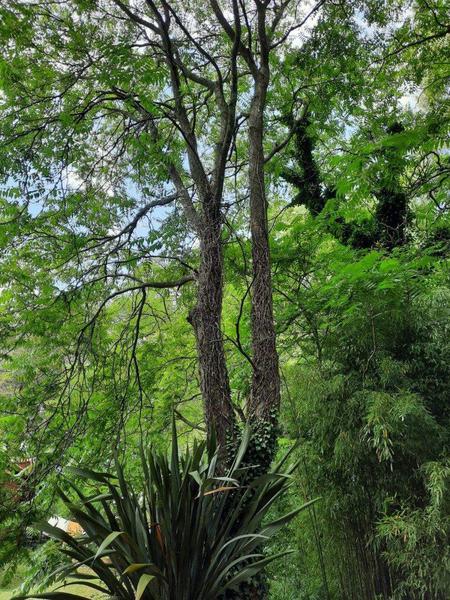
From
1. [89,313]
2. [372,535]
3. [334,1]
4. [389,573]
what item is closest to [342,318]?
[372,535]

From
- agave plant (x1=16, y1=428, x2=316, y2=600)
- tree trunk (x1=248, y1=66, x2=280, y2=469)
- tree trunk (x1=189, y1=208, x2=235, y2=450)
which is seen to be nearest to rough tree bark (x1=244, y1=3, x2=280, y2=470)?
tree trunk (x1=248, y1=66, x2=280, y2=469)

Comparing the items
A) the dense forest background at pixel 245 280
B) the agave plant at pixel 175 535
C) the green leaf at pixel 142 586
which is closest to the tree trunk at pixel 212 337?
the dense forest background at pixel 245 280

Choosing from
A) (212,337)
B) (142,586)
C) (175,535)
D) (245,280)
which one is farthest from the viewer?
(245,280)

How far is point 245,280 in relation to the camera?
3328 mm

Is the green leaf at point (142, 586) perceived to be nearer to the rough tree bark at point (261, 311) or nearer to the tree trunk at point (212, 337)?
the tree trunk at point (212, 337)

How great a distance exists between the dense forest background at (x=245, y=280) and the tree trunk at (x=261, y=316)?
0.02 m

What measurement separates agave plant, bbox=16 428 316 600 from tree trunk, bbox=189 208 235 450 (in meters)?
0.37

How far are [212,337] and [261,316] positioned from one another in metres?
0.36

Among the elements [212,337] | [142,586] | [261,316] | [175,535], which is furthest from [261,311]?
[142,586]

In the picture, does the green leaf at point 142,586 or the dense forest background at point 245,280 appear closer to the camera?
the green leaf at point 142,586

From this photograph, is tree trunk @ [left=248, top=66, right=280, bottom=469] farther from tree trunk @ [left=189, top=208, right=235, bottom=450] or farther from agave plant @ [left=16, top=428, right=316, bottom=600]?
agave plant @ [left=16, top=428, right=316, bottom=600]

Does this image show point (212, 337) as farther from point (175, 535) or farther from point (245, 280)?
point (175, 535)

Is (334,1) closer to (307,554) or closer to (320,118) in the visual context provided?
(320,118)

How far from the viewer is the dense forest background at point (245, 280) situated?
8.87 feet
